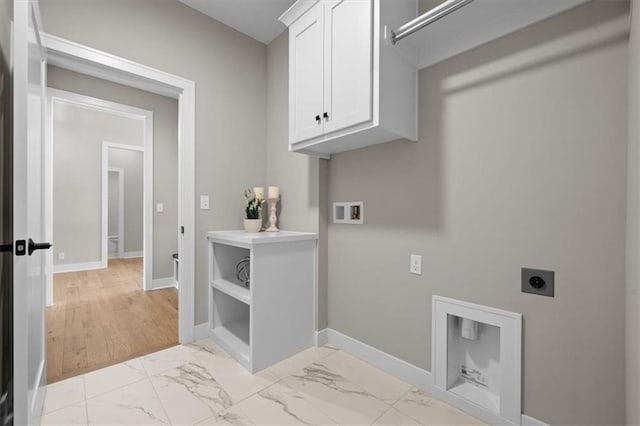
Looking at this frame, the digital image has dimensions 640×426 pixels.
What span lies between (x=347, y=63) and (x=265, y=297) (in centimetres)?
150

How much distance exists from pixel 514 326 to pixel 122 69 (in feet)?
9.01

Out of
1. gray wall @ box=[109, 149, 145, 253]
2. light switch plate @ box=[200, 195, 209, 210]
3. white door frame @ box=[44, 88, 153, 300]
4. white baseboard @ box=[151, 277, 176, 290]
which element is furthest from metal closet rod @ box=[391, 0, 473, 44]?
gray wall @ box=[109, 149, 145, 253]

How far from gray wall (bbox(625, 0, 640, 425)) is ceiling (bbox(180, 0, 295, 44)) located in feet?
6.84

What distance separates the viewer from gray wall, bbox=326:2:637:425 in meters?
1.11

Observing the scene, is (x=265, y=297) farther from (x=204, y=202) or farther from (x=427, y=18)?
(x=427, y=18)

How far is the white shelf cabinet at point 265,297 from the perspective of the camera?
1.85m

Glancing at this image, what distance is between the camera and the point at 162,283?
3.89 metres

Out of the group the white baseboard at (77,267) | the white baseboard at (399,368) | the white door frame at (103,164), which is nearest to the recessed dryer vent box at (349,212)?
the white baseboard at (399,368)

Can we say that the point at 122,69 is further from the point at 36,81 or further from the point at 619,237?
the point at 619,237

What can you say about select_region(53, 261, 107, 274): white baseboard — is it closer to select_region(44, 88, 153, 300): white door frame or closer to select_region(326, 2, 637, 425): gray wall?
select_region(44, 88, 153, 300): white door frame

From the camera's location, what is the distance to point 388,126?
1503 millimetres

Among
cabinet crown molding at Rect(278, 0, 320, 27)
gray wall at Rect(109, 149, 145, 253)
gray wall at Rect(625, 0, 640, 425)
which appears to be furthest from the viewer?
gray wall at Rect(109, 149, 145, 253)

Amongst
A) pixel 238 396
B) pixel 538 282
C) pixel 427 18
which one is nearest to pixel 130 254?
pixel 238 396

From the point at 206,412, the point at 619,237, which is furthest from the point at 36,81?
the point at 619,237
